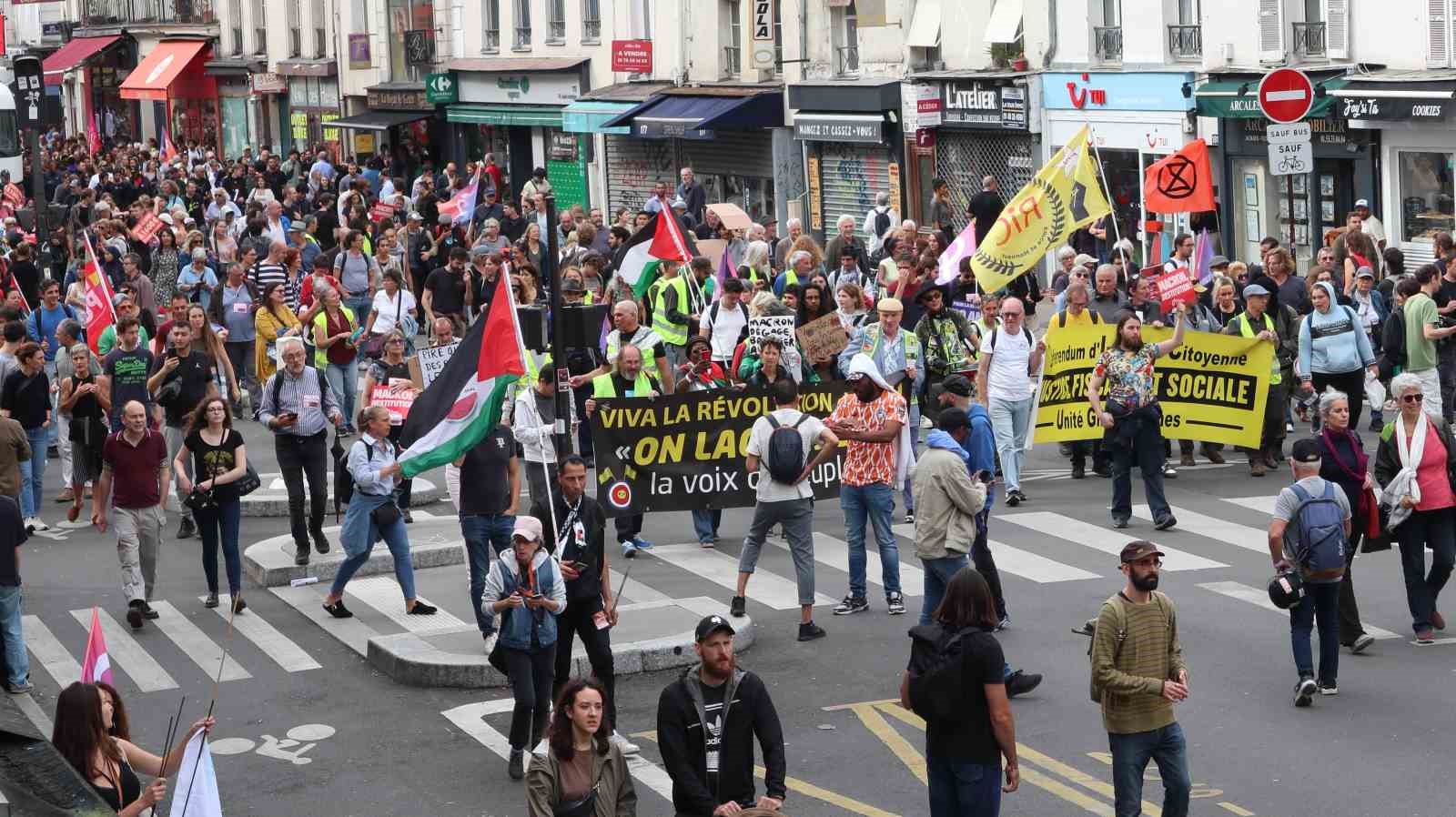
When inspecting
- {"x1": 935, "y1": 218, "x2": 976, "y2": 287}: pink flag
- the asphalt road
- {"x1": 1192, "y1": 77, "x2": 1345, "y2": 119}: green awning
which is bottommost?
the asphalt road

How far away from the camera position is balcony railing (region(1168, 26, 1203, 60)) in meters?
30.7

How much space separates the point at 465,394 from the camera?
1318 centimetres

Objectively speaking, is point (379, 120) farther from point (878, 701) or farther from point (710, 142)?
point (878, 701)

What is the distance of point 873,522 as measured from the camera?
45.6 feet

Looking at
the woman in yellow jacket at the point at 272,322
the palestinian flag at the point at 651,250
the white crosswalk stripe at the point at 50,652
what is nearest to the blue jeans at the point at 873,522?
the white crosswalk stripe at the point at 50,652

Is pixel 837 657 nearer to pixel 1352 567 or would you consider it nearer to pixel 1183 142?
pixel 1352 567

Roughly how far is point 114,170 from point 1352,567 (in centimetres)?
4109

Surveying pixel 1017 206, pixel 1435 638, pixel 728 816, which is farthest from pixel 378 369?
pixel 728 816

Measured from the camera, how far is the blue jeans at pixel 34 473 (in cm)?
1839

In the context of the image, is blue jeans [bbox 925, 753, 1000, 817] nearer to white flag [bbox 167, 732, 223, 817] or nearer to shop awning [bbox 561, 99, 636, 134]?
white flag [bbox 167, 732, 223, 817]

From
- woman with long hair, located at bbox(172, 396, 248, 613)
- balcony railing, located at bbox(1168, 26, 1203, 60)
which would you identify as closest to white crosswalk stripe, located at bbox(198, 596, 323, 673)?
woman with long hair, located at bbox(172, 396, 248, 613)

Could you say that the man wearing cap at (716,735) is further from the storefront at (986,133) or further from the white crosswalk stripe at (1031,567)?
the storefront at (986,133)

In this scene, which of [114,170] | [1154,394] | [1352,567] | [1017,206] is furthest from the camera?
[114,170]

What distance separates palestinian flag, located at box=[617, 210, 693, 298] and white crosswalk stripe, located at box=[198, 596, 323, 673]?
23.4 ft
